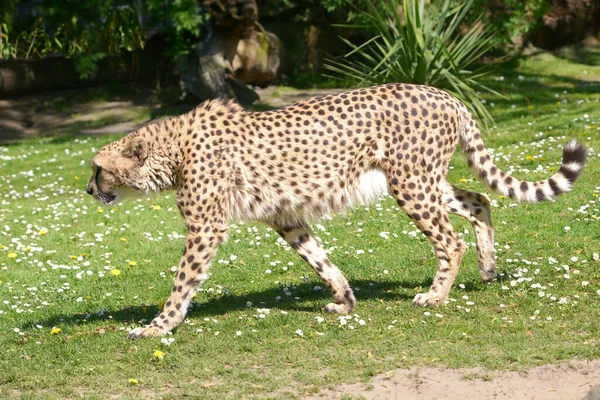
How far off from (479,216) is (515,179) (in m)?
0.50

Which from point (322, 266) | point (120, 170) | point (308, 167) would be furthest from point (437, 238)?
point (120, 170)

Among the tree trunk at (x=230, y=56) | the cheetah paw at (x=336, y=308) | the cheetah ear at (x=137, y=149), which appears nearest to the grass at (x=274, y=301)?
the cheetah paw at (x=336, y=308)

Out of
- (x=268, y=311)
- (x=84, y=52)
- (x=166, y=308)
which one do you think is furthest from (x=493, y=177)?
(x=84, y=52)

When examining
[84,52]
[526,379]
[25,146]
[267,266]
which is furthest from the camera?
[84,52]

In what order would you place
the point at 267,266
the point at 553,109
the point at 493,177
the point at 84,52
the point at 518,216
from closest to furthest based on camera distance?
the point at 493,177, the point at 267,266, the point at 518,216, the point at 553,109, the point at 84,52

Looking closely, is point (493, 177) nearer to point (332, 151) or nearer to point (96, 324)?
point (332, 151)

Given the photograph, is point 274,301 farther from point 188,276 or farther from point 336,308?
point 188,276

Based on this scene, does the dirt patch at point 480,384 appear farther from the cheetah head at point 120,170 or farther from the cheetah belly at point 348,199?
the cheetah head at point 120,170

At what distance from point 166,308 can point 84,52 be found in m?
14.2

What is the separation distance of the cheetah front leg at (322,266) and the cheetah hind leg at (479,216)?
3.84 ft

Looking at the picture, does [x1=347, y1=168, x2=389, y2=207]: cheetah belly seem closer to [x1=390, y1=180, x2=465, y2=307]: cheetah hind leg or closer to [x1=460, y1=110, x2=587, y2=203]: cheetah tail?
[x1=390, y1=180, x2=465, y2=307]: cheetah hind leg

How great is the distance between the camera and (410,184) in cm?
711

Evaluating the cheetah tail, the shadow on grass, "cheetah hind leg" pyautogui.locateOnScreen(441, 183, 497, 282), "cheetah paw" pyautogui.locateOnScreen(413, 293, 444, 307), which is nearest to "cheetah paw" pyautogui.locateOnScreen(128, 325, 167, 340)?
the shadow on grass

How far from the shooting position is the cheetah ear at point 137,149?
7285mm
